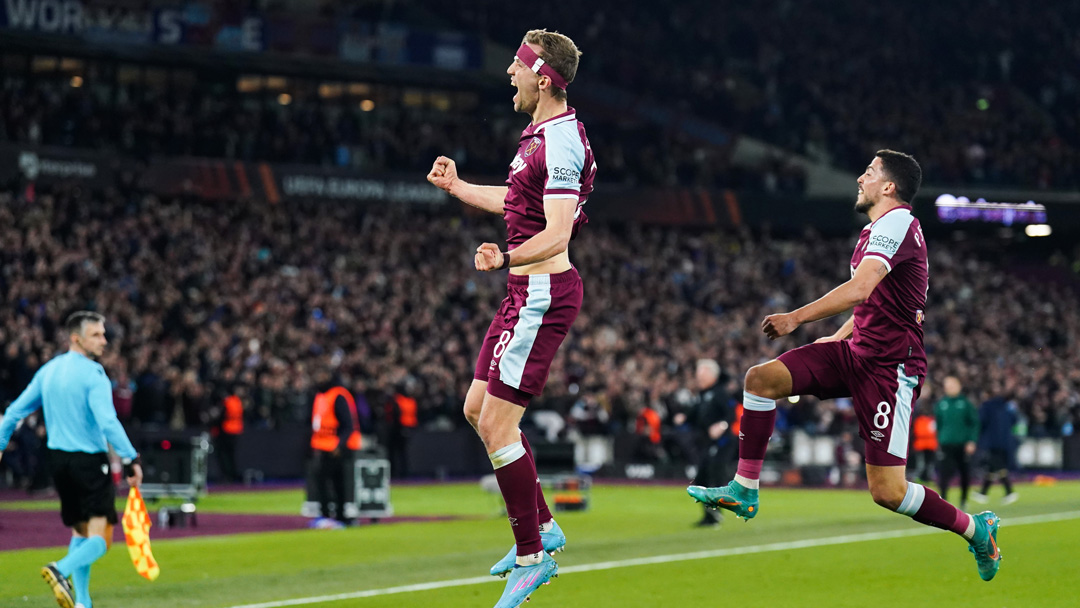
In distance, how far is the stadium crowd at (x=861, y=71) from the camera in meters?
48.4

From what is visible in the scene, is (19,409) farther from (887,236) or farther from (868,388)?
(887,236)

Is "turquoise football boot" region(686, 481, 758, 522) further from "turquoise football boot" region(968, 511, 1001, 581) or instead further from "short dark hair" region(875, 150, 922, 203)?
"short dark hair" region(875, 150, 922, 203)

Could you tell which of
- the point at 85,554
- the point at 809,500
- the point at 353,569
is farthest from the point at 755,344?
the point at 85,554

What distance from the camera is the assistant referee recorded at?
10.7 m

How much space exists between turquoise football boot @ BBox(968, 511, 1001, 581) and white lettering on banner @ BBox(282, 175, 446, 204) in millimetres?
32827

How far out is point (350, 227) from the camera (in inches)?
1575

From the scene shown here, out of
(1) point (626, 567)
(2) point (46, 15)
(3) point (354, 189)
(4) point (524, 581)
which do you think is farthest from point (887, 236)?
(3) point (354, 189)

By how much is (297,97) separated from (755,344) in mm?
16563

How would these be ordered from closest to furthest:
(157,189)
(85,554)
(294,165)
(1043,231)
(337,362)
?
(85,554), (337,362), (157,189), (294,165), (1043,231)

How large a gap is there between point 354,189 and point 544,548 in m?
33.6

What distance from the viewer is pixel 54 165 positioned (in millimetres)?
36375

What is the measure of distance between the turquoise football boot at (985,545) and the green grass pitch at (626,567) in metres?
1.55

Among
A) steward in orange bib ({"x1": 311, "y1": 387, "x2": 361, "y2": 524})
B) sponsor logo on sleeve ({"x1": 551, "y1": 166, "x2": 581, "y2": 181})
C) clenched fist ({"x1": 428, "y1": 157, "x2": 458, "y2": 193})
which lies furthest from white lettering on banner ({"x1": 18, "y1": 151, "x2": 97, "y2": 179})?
sponsor logo on sleeve ({"x1": 551, "y1": 166, "x2": 581, "y2": 181})

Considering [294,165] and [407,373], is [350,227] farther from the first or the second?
[407,373]
